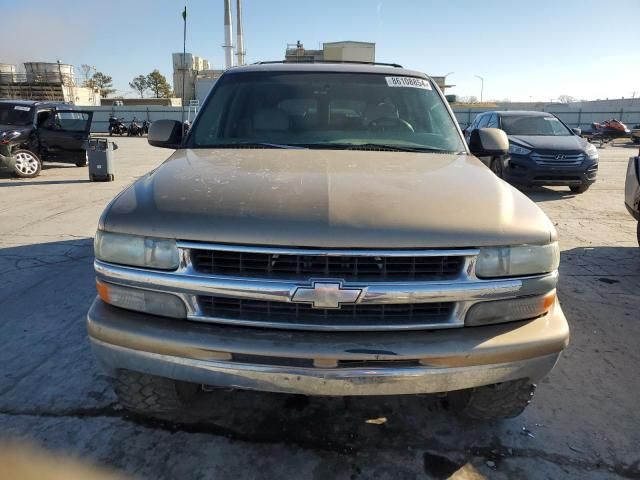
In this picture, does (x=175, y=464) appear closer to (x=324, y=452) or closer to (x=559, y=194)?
(x=324, y=452)

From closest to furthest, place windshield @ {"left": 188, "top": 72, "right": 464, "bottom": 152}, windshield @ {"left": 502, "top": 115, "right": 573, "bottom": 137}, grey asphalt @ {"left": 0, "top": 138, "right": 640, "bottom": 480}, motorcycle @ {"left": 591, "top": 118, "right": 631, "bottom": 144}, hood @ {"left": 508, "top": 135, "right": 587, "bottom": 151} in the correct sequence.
A: grey asphalt @ {"left": 0, "top": 138, "right": 640, "bottom": 480} < windshield @ {"left": 188, "top": 72, "right": 464, "bottom": 152} < hood @ {"left": 508, "top": 135, "right": 587, "bottom": 151} < windshield @ {"left": 502, "top": 115, "right": 573, "bottom": 137} < motorcycle @ {"left": 591, "top": 118, "right": 631, "bottom": 144}

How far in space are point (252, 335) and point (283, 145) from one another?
58.8 inches

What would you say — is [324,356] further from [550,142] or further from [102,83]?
[102,83]

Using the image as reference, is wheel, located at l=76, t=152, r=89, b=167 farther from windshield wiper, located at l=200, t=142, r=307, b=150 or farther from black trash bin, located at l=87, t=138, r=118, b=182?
windshield wiper, located at l=200, t=142, r=307, b=150

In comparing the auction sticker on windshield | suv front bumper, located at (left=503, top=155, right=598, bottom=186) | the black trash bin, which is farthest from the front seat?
the black trash bin

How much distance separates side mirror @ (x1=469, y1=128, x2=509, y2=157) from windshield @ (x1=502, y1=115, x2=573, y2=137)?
24.9 ft

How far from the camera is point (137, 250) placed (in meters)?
2.02

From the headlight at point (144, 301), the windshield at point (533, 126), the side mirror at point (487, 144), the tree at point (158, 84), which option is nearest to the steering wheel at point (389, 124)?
the side mirror at point (487, 144)

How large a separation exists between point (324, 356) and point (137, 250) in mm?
896

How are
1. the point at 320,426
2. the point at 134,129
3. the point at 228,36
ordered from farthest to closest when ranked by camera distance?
1. the point at 228,36
2. the point at 134,129
3. the point at 320,426

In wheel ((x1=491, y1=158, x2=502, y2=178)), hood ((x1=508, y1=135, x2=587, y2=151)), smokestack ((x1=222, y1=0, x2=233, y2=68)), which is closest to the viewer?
hood ((x1=508, y1=135, x2=587, y2=151))

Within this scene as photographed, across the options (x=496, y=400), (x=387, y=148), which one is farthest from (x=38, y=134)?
(x=496, y=400)

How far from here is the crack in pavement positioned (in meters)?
2.32

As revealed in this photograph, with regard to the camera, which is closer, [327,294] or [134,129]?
[327,294]
